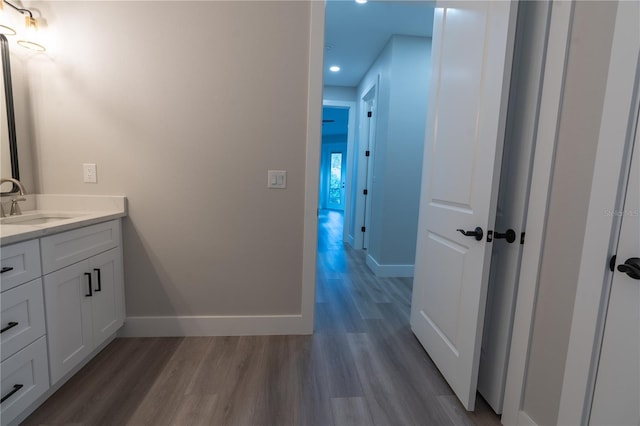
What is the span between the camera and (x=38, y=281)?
128 cm

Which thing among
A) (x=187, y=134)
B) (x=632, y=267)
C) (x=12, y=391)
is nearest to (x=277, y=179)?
(x=187, y=134)

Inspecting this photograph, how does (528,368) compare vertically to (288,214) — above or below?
below

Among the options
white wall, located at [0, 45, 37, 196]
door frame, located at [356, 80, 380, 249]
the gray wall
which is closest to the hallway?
the gray wall

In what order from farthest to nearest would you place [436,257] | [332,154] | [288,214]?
[332,154] → [288,214] → [436,257]

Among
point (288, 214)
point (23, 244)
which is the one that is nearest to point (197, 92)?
point (288, 214)

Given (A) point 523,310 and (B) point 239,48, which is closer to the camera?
(A) point 523,310

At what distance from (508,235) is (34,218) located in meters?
2.62

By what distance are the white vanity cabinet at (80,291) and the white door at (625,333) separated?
2242mm

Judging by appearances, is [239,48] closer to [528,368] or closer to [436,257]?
[436,257]

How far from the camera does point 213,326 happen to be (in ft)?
6.60

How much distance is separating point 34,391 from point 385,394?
1.66 m

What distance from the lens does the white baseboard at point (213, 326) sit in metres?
1.97

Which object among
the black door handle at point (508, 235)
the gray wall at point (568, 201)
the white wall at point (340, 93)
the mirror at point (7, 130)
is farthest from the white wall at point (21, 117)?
the white wall at point (340, 93)

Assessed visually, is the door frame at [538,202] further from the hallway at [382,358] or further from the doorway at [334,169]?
the doorway at [334,169]
